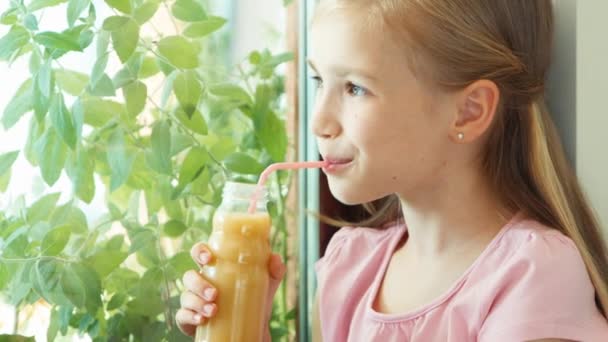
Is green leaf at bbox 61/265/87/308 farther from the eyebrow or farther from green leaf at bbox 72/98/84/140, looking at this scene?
the eyebrow

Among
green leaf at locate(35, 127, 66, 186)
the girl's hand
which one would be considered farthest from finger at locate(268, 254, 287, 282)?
green leaf at locate(35, 127, 66, 186)

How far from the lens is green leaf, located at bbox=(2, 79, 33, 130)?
109 centimetres

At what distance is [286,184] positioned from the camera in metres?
1.46

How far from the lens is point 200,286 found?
1.11 meters

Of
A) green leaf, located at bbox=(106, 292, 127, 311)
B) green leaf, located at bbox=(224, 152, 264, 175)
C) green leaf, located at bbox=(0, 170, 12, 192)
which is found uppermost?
green leaf, located at bbox=(0, 170, 12, 192)

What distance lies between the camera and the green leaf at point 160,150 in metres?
1.25

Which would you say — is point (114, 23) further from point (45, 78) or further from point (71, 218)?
point (71, 218)

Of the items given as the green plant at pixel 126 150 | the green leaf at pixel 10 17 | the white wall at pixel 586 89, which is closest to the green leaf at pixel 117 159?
the green plant at pixel 126 150

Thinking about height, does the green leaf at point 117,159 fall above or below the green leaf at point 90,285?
above

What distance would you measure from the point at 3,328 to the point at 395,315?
0.53m

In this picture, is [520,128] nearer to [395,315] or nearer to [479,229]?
[479,229]

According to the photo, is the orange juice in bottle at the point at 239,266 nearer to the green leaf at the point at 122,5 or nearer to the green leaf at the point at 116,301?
the green leaf at the point at 116,301

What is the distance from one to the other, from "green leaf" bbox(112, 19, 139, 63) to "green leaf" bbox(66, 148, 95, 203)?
0.48 ft

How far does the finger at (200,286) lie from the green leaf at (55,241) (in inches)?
6.8
